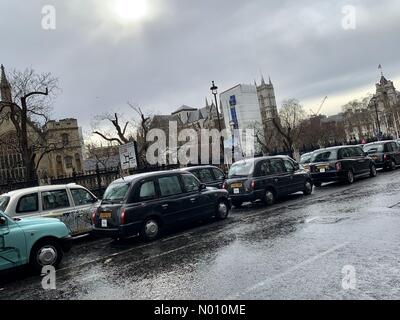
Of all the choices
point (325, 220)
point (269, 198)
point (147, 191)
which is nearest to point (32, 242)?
point (147, 191)

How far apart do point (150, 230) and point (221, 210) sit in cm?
281

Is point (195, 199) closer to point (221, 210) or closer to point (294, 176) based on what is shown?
point (221, 210)

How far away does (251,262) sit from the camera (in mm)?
6707

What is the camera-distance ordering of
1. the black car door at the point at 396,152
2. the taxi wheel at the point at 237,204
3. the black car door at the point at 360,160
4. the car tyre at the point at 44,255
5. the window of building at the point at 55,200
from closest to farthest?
the car tyre at the point at 44,255 < the window of building at the point at 55,200 < the taxi wheel at the point at 237,204 < the black car door at the point at 360,160 < the black car door at the point at 396,152

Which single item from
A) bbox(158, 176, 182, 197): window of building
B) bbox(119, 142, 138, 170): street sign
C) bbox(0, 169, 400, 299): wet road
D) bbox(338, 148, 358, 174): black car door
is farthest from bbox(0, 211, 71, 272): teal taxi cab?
bbox(338, 148, 358, 174): black car door

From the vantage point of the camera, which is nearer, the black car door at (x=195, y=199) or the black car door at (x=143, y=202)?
the black car door at (x=143, y=202)

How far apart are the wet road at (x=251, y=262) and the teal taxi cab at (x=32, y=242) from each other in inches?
14.6

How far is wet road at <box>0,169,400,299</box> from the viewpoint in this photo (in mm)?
5270

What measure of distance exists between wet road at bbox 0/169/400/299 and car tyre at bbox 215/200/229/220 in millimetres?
857

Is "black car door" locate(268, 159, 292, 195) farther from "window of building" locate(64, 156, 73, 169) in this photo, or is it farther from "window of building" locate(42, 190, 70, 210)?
"window of building" locate(64, 156, 73, 169)

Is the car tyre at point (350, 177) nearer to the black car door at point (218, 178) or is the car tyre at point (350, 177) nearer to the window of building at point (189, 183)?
the black car door at point (218, 178)

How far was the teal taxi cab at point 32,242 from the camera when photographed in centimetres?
748

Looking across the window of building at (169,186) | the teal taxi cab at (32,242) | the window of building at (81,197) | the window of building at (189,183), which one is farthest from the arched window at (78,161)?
the teal taxi cab at (32,242)
